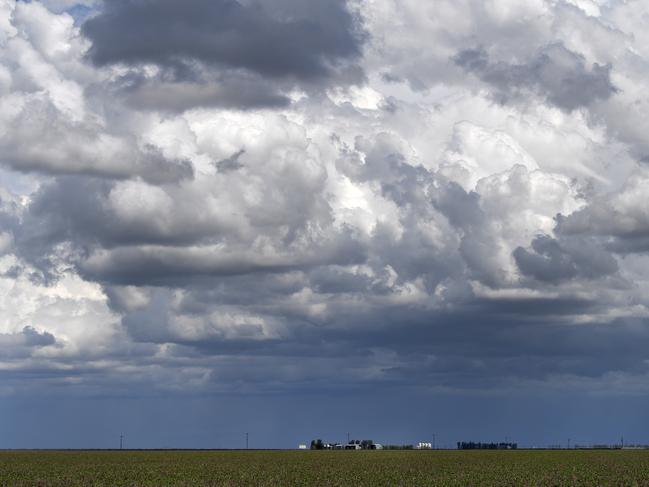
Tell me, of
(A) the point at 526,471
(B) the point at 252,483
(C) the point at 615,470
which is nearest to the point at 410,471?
(A) the point at 526,471

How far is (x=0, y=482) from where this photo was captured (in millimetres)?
115875

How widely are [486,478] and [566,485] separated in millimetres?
14011

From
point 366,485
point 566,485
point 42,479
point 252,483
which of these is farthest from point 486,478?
point 42,479

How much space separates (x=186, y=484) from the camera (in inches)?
4289

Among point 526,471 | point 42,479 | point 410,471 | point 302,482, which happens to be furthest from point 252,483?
point 526,471

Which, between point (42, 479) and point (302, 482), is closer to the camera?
point (302, 482)

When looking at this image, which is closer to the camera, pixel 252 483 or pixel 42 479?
pixel 252 483

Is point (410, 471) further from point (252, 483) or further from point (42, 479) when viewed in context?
point (42, 479)

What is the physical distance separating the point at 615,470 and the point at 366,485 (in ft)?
182

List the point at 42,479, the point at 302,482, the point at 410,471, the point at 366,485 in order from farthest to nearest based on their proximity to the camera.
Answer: the point at 410,471, the point at 42,479, the point at 302,482, the point at 366,485

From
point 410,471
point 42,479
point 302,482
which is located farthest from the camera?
point 410,471

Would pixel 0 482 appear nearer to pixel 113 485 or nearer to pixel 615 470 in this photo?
pixel 113 485

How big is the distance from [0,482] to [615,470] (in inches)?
3370

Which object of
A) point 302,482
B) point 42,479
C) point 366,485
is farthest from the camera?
point 42,479
